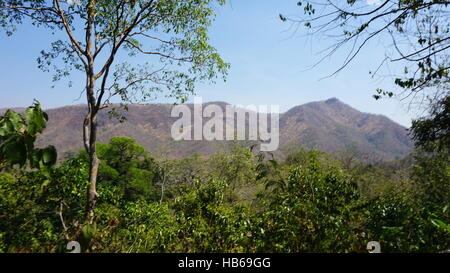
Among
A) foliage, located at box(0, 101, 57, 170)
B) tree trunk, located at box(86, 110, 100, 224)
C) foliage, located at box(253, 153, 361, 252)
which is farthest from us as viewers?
tree trunk, located at box(86, 110, 100, 224)

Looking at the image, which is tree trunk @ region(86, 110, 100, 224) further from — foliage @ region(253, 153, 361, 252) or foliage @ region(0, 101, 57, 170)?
foliage @ region(0, 101, 57, 170)

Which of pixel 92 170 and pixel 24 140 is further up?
pixel 24 140

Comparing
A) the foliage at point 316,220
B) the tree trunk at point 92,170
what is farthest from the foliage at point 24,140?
the tree trunk at point 92,170

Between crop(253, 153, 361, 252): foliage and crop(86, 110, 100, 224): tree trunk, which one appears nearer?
crop(253, 153, 361, 252): foliage

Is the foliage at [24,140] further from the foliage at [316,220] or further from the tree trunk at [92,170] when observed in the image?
the tree trunk at [92,170]

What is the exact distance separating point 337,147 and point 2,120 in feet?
650

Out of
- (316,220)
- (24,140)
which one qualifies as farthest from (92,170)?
(24,140)

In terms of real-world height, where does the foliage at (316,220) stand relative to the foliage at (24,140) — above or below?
below

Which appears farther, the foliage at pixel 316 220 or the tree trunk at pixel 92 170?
the tree trunk at pixel 92 170

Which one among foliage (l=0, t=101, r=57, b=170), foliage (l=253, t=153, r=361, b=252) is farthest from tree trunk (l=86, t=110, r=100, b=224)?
foliage (l=0, t=101, r=57, b=170)

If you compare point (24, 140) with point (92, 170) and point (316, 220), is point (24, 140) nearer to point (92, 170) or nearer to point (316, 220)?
point (316, 220)

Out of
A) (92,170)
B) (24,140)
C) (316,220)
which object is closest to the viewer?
(24,140)

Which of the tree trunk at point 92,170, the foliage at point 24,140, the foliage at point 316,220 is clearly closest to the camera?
the foliage at point 24,140

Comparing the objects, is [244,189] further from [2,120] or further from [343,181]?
[2,120]
